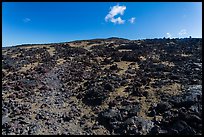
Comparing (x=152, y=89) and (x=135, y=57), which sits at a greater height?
(x=135, y=57)

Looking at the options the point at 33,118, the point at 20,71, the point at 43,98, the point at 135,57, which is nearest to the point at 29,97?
the point at 43,98

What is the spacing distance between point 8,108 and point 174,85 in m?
16.5

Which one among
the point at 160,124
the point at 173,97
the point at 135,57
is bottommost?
the point at 160,124

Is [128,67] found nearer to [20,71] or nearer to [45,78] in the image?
[45,78]

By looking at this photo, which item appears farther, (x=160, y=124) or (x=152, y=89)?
(x=152, y=89)

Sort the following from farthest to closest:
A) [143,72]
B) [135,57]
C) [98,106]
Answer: [135,57] < [143,72] < [98,106]

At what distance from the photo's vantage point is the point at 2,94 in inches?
1166

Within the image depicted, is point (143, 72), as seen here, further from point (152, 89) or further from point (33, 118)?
point (33, 118)

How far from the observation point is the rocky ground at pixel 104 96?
22.4 meters

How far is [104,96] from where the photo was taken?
1075 inches

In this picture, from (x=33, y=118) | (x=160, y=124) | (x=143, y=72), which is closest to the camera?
(x=160, y=124)

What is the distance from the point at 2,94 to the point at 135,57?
1959 centimetres

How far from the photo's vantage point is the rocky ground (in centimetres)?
2238

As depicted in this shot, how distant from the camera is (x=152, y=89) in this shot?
27719 millimetres
